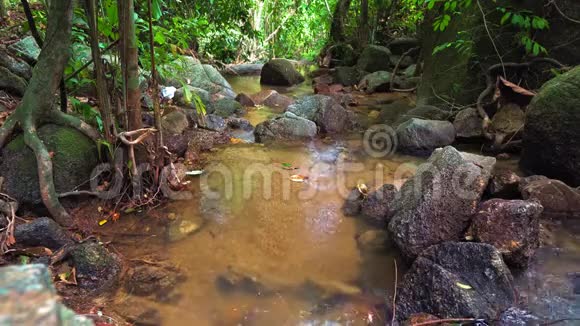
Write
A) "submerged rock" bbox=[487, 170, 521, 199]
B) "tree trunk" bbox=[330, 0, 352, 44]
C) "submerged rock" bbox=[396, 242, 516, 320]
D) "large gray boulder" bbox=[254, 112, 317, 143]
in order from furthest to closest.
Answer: "tree trunk" bbox=[330, 0, 352, 44], "large gray boulder" bbox=[254, 112, 317, 143], "submerged rock" bbox=[487, 170, 521, 199], "submerged rock" bbox=[396, 242, 516, 320]

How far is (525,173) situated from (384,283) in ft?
9.03

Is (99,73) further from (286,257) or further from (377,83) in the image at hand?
(377,83)

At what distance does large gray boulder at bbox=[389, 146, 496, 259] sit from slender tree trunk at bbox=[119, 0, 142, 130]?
2852mm

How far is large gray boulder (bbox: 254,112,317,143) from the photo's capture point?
22.7 ft

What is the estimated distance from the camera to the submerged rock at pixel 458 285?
2928 millimetres

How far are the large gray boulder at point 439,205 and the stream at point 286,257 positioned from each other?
0.97 ft

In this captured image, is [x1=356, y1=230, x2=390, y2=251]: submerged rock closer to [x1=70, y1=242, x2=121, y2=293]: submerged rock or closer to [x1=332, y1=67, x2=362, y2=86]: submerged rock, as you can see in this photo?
[x1=70, y1=242, x2=121, y2=293]: submerged rock

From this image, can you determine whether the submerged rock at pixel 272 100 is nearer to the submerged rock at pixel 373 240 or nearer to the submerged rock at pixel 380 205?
the submerged rock at pixel 380 205

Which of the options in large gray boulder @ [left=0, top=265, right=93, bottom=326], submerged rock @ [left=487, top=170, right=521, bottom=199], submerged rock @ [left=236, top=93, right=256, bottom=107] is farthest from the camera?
submerged rock @ [left=236, top=93, right=256, bottom=107]

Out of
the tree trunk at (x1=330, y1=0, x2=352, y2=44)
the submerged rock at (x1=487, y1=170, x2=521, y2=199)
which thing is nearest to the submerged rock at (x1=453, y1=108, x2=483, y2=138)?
the submerged rock at (x1=487, y1=170, x2=521, y2=199)

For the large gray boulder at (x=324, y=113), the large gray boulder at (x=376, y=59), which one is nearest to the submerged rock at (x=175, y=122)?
the large gray boulder at (x=324, y=113)

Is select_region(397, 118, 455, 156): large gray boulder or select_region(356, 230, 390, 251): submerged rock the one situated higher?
select_region(397, 118, 455, 156): large gray boulder

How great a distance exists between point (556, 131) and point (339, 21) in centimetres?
1199

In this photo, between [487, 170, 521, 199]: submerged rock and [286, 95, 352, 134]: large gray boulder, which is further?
[286, 95, 352, 134]: large gray boulder
